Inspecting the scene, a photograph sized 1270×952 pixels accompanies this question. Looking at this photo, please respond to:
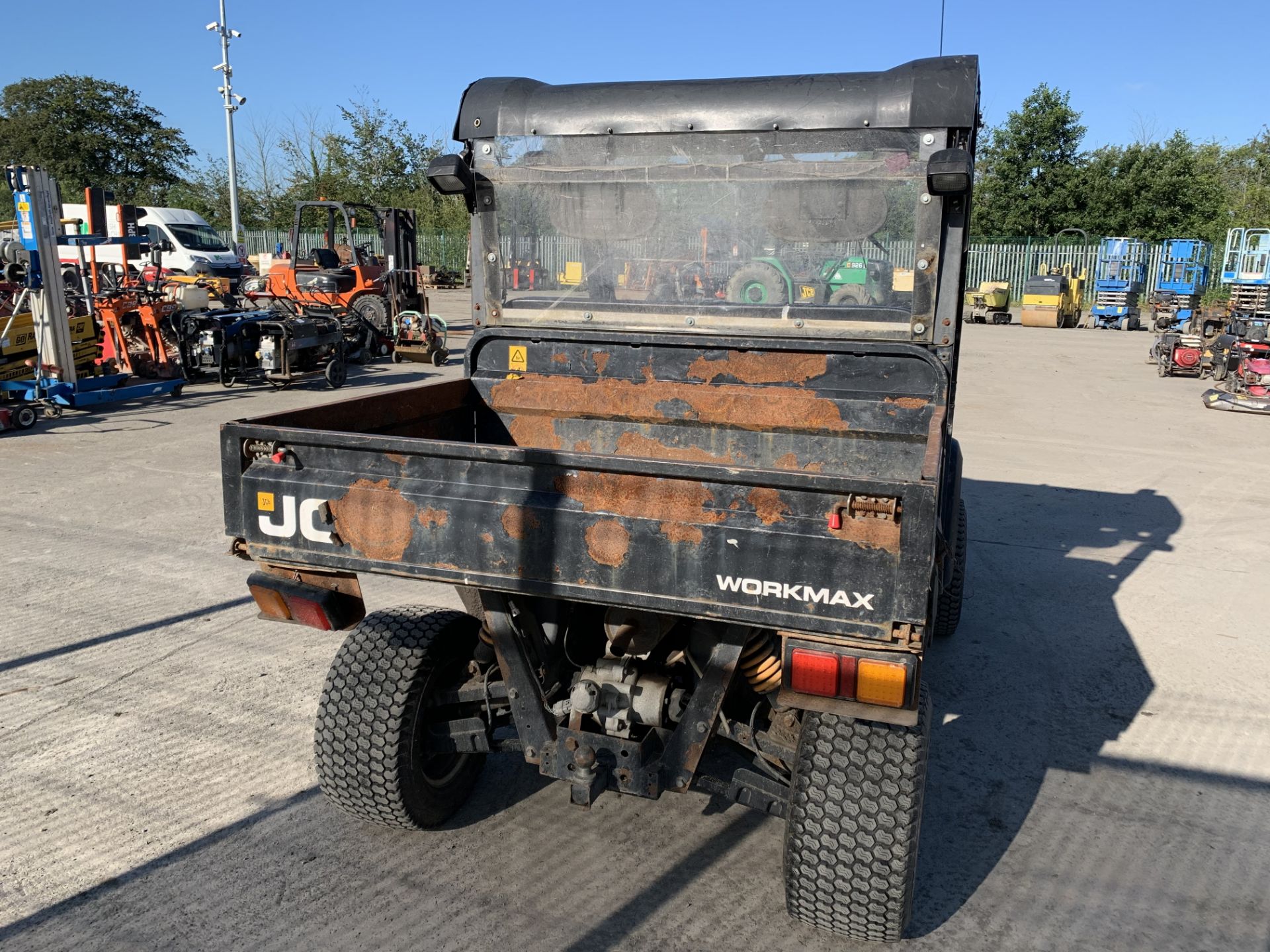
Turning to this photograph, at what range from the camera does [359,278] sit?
53.2 feet

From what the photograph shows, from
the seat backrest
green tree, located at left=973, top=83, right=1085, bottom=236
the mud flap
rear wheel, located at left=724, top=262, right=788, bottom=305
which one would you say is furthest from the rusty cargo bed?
green tree, located at left=973, top=83, right=1085, bottom=236

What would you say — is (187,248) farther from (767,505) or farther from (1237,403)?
(767,505)

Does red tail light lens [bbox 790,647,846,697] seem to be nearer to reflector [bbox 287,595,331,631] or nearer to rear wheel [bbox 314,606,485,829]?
rear wheel [bbox 314,606,485,829]

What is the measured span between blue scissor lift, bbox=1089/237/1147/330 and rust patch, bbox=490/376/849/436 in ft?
76.4

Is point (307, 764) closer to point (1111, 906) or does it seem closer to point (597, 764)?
point (597, 764)

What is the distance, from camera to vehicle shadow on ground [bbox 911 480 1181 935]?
3189 mm

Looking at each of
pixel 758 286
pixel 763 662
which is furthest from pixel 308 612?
pixel 758 286

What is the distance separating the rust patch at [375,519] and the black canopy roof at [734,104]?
6.12ft

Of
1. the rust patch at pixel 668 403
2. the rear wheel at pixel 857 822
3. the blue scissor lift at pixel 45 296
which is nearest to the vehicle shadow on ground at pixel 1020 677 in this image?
the rear wheel at pixel 857 822

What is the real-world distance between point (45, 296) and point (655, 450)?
870cm

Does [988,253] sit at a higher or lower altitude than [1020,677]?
higher

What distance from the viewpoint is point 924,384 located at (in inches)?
142

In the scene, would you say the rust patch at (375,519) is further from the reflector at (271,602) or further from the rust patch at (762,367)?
the rust patch at (762,367)

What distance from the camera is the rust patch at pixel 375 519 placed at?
8.60 ft
